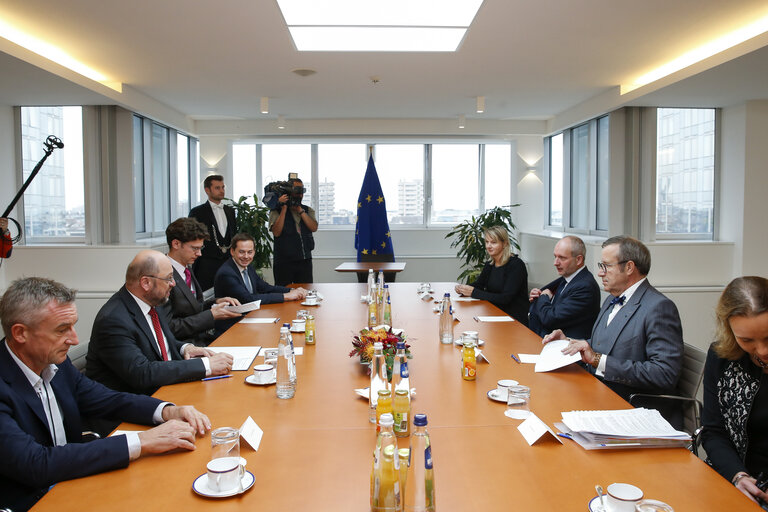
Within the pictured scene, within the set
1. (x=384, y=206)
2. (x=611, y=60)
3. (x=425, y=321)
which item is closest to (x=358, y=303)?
(x=425, y=321)

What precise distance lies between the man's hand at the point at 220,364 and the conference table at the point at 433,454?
0.07 meters

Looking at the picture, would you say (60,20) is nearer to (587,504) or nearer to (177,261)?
(177,261)

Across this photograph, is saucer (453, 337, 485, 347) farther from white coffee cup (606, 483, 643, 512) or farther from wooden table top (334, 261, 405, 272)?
wooden table top (334, 261, 405, 272)

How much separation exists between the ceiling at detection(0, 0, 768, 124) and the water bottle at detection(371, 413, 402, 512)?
335cm

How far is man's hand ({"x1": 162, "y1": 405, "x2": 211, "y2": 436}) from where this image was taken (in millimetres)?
1812

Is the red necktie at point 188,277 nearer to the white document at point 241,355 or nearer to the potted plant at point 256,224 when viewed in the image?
the white document at point 241,355

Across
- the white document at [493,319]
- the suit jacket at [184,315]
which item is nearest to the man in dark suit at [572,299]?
the white document at [493,319]

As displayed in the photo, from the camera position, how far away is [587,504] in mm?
1366

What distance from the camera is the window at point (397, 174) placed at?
9.55 m

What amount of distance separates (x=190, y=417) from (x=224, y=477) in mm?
475

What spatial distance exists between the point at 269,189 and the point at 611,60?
3.82 metres

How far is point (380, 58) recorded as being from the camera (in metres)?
5.17

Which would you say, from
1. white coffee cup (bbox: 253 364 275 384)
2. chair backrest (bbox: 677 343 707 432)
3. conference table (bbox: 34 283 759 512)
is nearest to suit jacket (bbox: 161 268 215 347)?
conference table (bbox: 34 283 759 512)

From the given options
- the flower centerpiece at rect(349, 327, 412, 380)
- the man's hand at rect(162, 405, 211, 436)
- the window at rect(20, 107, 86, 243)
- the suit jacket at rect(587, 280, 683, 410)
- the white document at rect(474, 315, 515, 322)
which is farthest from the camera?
the window at rect(20, 107, 86, 243)
